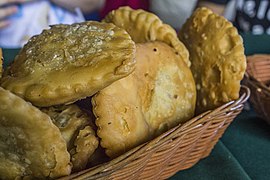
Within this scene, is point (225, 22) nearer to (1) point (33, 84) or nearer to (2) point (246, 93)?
(2) point (246, 93)

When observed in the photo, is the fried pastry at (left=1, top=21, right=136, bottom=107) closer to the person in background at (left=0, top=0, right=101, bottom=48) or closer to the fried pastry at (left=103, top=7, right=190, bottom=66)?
the fried pastry at (left=103, top=7, right=190, bottom=66)

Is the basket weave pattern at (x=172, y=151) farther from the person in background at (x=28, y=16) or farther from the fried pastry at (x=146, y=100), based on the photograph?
the person in background at (x=28, y=16)

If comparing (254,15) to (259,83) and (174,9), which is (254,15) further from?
(259,83)

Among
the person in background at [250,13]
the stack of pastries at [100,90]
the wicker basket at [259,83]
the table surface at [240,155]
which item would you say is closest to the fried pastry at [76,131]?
the stack of pastries at [100,90]

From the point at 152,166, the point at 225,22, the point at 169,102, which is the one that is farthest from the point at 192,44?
the point at 152,166

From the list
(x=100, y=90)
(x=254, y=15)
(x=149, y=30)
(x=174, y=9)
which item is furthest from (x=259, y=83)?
(x=174, y=9)

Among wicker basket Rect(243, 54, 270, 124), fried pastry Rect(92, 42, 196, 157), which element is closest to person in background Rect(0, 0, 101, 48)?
wicker basket Rect(243, 54, 270, 124)
